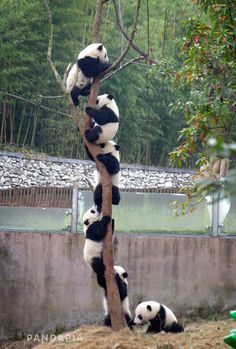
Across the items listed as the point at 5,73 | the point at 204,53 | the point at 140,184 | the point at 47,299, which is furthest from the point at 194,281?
the point at 140,184

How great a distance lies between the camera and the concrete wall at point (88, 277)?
751cm

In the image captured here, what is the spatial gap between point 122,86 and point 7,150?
2662mm

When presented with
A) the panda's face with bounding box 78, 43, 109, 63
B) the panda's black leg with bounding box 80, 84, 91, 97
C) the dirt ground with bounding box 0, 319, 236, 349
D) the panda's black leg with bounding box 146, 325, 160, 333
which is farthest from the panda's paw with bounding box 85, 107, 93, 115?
the panda's black leg with bounding box 146, 325, 160, 333

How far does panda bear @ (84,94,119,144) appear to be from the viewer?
17.3 feet

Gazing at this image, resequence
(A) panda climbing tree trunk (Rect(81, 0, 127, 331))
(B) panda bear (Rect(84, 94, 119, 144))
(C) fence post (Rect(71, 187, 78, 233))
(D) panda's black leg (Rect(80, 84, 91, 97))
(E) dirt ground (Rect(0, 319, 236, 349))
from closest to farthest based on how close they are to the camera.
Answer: (E) dirt ground (Rect(0, 319, 236, 349)) < (A) panda climbing tree trunk (Rect(81, 0, 127, 331)) < (B) panda bear (Rect(84, 94, 119, 144)) < (D) panda's black leg (Rect(80, 84, 91, 97)) < (C) fence post (Rect(71, 187, 78, 233))

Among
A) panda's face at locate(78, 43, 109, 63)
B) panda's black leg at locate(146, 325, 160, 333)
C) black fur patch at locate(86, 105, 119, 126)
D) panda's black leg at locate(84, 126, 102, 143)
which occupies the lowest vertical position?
panda's black leg at locate(146, 325, 160, 333)

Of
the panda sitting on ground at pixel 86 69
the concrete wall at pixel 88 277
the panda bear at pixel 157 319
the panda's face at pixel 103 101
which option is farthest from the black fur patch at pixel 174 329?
the panda sitting on ground at pixel 86 69

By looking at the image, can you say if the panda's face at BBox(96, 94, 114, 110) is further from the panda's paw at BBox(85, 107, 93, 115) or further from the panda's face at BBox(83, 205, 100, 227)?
the panda's face at BBox(83, 205, 100, 227)

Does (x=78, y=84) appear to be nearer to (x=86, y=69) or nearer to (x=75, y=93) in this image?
(x=75, y=93)

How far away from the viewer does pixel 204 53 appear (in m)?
5.13

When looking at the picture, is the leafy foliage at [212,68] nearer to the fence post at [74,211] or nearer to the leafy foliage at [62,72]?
the fence post at [74,211]

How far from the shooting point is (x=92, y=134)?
5.28 m

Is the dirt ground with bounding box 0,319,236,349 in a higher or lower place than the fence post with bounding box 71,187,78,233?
lower

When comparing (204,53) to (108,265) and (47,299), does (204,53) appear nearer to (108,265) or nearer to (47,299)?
(108,265)
